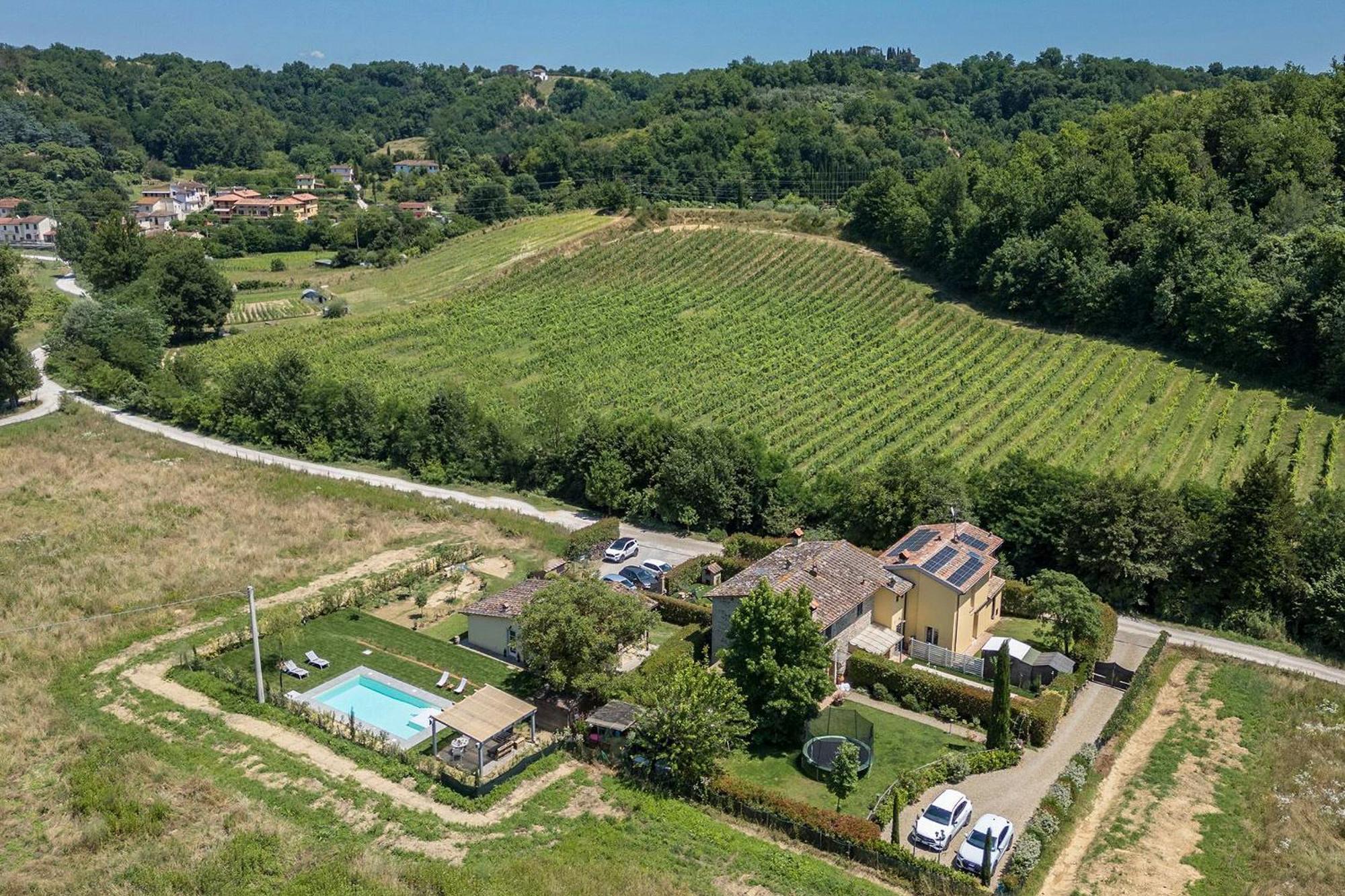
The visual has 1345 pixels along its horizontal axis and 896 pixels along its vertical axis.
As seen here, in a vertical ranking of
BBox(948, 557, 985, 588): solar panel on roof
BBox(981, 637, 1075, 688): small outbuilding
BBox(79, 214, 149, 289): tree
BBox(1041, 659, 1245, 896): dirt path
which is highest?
BBox(79, 214, 149, 289): tree

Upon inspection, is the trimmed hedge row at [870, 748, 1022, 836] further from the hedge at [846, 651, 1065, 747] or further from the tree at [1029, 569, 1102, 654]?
the tree at [1029, 569, 1102, 654]

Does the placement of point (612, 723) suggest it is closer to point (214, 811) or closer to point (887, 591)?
point (214, 811)

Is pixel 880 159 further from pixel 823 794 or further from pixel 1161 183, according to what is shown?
pixel 823 794

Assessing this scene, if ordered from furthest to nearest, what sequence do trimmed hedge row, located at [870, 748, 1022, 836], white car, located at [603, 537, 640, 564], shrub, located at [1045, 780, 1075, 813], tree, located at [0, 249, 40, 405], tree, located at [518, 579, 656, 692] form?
1. tree, located at [0, 249, 40, 405]
2. white car, located at [603, 537, 640, 564]
3. tree, located at [518, 579, 656, 692]
4. trimmed hedge row, located at [870, 748, 1022, 836]
5. shrub, located at [1045, 780, 1075, 813]

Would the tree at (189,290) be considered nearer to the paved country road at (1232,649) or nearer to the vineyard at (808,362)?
the vineyard at (808,362)

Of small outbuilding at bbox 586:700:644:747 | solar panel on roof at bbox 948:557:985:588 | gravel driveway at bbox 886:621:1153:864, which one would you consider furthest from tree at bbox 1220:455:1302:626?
small outbuilding at bbox 586:700:644:747

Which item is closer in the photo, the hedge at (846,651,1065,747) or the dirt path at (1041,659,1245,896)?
the dirt path at (1041,659,1245,896)
